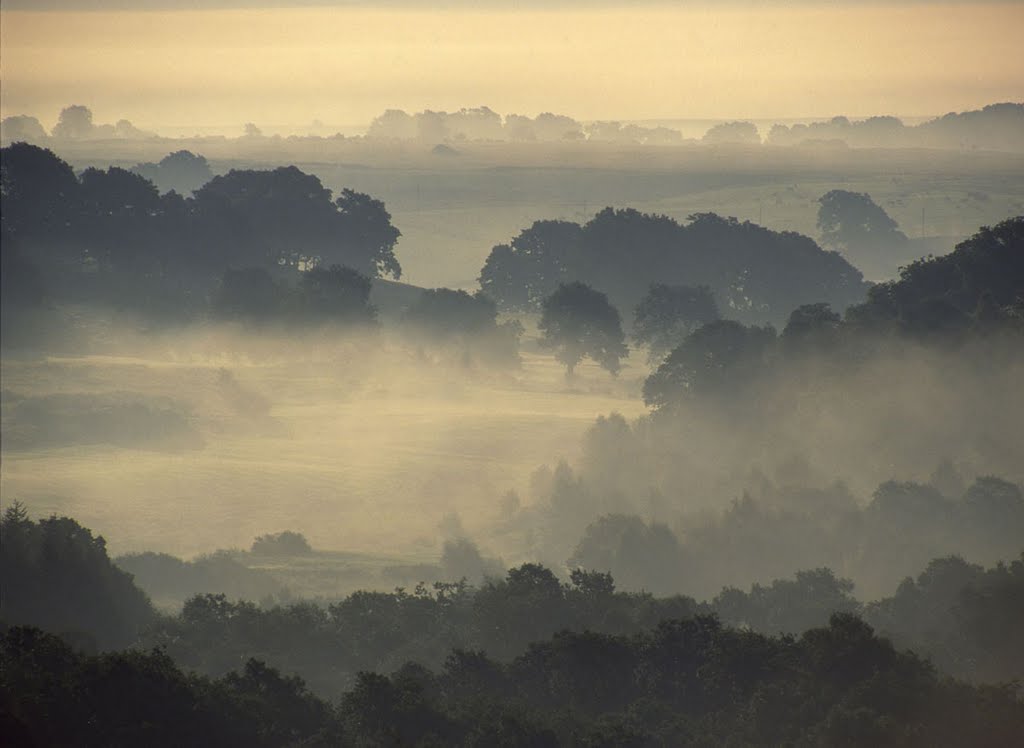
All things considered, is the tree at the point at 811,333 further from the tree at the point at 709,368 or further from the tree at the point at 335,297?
the tree at the point at 335,297

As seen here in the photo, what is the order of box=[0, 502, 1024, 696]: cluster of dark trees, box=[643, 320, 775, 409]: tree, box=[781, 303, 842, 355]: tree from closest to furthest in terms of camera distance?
1. box=[0, 502, 1024, 696]: cluster of dark trees
2. box=[643, 320, 775, 409]: tree
3. box=[781, 303, 842, 355]: tree

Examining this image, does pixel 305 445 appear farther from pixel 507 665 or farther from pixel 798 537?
pixel 507 665

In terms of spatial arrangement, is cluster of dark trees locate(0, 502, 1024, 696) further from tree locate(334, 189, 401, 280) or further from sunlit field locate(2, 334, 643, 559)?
tree locate(334, 189, 401, 280)

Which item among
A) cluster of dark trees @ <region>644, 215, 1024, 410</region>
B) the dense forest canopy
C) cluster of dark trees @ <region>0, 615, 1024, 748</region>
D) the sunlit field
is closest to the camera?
cluster of dark trees @ <region>0, 615, 1024, 748</region>

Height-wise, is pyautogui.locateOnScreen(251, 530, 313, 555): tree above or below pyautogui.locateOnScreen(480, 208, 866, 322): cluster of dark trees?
below

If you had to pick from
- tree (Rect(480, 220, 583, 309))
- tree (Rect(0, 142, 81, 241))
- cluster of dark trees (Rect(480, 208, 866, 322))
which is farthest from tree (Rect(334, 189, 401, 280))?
tree (Rect(0, 142, 81, 241))

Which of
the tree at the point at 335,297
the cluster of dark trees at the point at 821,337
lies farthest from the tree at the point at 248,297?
the cluster of dark trees at the point at 821,337
